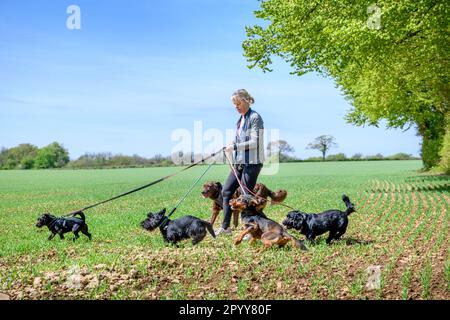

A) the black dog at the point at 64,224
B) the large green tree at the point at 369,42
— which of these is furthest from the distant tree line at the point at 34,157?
the black dog at the point at 64,224

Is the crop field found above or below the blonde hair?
below

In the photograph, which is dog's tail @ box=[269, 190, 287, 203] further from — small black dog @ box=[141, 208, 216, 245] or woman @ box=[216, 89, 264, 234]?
small black dog @ box=[141, 208, 216, 245]

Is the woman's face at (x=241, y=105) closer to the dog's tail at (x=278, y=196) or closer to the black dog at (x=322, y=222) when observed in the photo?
the dog's tail at (x=278, y=196)

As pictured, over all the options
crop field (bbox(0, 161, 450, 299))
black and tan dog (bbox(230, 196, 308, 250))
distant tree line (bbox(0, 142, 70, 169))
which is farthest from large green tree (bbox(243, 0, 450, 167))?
distant tree line (bbox(0, 142, 70, 169))

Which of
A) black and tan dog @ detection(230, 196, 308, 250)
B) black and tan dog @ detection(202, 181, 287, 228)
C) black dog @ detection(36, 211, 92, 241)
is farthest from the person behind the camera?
black dog @ detection(36, 211, 92, 241)

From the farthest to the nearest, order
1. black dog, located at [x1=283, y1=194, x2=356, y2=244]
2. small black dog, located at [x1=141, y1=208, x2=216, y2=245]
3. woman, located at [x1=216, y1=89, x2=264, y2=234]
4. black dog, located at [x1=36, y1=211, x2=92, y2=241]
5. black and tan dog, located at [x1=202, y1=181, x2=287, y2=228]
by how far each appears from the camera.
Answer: black dog, located at [x1=36, y1=211, x2=92, y2=241] < black and tan dog, located at [x1=202, y1=181, x2=287, y2=228] < woman, located at [x1=216, y1=89, x2=264, y2=234] < black dog, located at [x1=283, y1=194, x2=356, y2=244] < small black dog, located at [x1=141, y1=208, x2=216, y2=245]

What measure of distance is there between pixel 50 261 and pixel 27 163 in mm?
96684

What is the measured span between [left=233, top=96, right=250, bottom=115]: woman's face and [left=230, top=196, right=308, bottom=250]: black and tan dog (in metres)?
2.16

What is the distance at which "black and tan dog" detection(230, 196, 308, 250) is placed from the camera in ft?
29.6

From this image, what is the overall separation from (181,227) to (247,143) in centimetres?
225

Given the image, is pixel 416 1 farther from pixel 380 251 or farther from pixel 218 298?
pixel 218 298

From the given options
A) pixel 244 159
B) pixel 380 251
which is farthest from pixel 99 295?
pixel 380 251

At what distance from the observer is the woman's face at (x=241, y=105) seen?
1052 centimetres

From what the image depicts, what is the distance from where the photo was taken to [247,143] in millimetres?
10281
